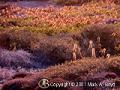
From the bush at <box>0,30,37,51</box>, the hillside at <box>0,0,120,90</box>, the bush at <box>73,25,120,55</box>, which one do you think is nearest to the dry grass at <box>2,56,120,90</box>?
→ the hillside at <box>0,0,120,90</box>

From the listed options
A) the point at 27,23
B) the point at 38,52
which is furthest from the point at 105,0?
the point at 38,52

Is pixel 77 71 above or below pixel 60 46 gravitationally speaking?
above

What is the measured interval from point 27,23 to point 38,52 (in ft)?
12.0

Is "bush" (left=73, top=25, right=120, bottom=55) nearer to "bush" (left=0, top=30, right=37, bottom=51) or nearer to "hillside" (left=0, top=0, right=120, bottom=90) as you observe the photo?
"hillside" (left=0, top=0, right=120, bottom=90)

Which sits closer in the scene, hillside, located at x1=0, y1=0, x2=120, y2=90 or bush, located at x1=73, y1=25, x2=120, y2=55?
hillside, located at x1=0, y1=0, x2=120, y2=90

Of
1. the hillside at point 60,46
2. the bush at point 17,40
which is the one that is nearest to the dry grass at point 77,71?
the hillside at point 60,46

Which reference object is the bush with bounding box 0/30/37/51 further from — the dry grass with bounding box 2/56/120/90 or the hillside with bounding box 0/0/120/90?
the dry grass with bounding box 2/56/120/90

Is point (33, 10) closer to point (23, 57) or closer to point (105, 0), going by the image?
point (105, 0)

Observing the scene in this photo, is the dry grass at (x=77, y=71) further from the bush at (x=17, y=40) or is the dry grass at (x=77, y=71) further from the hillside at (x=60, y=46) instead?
the bush at (x=17, y=40)

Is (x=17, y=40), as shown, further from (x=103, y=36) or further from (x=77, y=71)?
(x=77, y=71)

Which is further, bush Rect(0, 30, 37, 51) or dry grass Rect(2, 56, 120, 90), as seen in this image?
bush Rect(0, 30, 37, 51)

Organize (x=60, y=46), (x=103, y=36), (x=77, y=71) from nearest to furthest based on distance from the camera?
(x=77, y=71) < (x=60, y=46) < (x=103, y=36)

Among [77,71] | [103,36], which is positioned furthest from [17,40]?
[77,71]

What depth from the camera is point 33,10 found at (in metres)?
18.6
